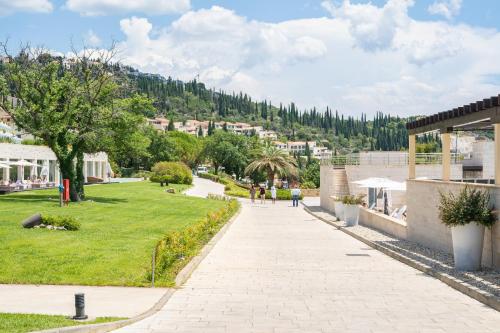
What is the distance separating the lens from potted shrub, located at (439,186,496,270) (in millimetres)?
14227

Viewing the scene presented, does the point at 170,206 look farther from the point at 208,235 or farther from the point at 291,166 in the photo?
the point at 291,166

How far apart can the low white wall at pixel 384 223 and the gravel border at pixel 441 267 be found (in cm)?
32

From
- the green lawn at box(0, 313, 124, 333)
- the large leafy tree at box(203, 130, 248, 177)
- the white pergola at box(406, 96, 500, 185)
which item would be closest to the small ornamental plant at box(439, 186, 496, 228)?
the white pergola at box(406, 96, 500, 185)

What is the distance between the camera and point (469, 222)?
14320 millimetres

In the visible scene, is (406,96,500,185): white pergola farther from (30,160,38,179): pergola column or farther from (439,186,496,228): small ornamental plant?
(30,160,38,179): pergola column

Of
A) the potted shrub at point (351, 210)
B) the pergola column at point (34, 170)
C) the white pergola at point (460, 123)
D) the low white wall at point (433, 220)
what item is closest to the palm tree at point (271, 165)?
the pergola column at point (34, 170)

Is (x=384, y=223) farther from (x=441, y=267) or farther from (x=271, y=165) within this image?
(x=271, y=165)

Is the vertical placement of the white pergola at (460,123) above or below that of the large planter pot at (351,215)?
above

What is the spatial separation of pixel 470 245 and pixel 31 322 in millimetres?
9502

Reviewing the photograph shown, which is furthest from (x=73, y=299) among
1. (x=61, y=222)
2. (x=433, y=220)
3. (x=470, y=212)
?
(x=433, y=220)

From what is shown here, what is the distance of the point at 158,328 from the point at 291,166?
227 ft

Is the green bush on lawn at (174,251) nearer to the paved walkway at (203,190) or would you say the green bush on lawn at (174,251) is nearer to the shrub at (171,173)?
the paved walkway at (203,190)

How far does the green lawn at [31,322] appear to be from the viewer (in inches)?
332

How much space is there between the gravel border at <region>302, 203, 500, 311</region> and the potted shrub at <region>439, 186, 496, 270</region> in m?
0.32
